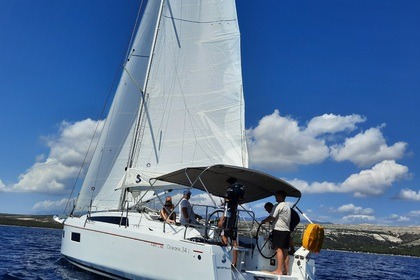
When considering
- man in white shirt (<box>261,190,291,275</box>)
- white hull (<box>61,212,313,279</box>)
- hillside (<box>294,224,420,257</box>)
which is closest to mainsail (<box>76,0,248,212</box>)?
white hull (<box>61,212,313,279</box>)

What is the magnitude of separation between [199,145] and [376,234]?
14346cm

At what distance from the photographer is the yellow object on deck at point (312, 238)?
42.2ft

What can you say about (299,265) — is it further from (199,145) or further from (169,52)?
(169,52)

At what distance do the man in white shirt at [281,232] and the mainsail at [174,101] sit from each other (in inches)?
203

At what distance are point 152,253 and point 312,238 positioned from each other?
477 centimetres

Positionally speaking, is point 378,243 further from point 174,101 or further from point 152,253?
point 152,253

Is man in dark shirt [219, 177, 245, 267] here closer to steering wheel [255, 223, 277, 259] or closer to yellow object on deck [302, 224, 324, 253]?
steering wheel [255, 223, 277, 259]

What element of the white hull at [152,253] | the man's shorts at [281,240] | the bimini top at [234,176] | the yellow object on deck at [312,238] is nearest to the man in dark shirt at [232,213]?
the white hull at [152,253]

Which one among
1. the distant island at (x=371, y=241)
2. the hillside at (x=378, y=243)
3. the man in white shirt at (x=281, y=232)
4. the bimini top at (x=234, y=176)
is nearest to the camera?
the man in white shirt at (x=281, y=232)

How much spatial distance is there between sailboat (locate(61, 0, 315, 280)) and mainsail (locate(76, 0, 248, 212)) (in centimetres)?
4

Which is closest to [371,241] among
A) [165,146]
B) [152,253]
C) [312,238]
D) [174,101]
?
[174,101]

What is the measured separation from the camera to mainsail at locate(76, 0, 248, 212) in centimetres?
1908

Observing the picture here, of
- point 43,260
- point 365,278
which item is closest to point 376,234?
point 365,278

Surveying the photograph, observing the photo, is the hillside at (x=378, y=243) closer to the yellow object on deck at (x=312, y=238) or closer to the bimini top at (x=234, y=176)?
the bimini top at (x=234, y=176)
